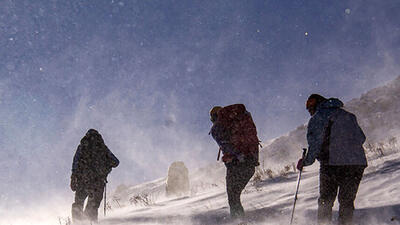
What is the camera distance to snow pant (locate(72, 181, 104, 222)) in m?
5.98

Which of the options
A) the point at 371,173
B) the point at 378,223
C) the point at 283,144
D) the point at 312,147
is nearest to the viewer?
the point at 378,223

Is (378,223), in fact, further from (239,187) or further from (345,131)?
(239,187)

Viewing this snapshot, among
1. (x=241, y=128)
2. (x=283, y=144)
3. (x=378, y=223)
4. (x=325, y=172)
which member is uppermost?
(x=283, y=144)

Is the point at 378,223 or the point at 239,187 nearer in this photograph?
the point at 378,223

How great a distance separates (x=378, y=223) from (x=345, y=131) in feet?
3.47

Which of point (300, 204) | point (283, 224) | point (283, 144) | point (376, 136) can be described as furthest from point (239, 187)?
point (283, 144)

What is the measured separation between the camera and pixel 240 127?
4.63 metres

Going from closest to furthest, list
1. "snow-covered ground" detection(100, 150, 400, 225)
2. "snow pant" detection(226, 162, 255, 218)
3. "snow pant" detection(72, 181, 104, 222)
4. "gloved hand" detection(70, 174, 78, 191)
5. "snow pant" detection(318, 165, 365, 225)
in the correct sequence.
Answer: "snow pant" detection(318, 165, 365, 225)
"snow-covered ground" detection(100, 150, 400, 225)
"snow pant" detection(226, 162, 255, 218)
"snow pant" detection(72, 181, 104, 222)
"gloved hand" detection(70, 174, 78, 191)

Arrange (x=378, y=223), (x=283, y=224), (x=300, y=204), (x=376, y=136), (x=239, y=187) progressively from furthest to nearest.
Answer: (x=376, y=136) → (x=300, y=204) → (x=239, y=187) → (x=283, y=224) → (x=378, y=223)

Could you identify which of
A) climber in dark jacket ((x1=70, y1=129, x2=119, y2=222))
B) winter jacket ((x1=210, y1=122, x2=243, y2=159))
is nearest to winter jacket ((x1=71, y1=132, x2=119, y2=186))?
climber in dark jacket ((x1=70, y1=129, x2=119, y2=222))

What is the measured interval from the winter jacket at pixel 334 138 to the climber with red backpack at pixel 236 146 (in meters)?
0.96

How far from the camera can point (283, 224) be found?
160 inches

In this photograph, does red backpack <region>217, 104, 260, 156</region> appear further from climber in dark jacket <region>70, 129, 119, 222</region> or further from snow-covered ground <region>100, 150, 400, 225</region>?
climber in dark jacket <region>70, 129, 119, 222</region>

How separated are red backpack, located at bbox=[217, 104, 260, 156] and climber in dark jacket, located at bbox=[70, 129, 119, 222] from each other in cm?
305
